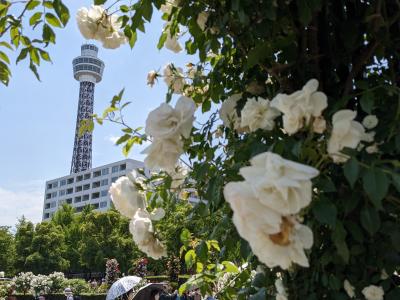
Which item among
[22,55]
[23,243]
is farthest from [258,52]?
[23,243]

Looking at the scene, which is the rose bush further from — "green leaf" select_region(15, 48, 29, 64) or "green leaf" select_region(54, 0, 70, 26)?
"green leaf" select_region(15, 48, 29, 64)

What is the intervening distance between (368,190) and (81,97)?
87.4 meters

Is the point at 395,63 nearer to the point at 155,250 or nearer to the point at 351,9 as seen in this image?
the point at 351,9

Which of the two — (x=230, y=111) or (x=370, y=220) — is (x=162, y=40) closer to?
(x=230, y=111)

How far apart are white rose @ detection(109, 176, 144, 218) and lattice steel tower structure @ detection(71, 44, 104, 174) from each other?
81.9 metres

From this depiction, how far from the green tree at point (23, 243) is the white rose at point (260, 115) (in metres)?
34.4

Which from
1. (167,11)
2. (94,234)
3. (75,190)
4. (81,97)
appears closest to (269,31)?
(167,11)

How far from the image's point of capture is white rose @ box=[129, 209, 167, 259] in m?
1.27

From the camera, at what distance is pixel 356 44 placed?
1.42 metres

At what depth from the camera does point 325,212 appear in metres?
0.85

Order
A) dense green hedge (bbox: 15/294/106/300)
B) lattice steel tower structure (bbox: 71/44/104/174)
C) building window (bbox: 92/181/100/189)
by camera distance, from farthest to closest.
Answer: lattice steel tower structure (bbox: 71/44/104/174), building window (bbox: 92/181/100/189), dense green hedge (bbox: 15/294/106/300)

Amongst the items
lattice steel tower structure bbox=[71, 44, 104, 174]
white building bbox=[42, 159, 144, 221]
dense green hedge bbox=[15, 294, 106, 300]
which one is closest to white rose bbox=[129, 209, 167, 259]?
dense green hedge bbox=[15, 294, 106, 300]

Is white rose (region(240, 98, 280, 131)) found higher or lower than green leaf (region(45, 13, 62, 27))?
lower

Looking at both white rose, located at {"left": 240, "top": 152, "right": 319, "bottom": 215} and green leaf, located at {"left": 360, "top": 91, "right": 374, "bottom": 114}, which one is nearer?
white rose, located at {"left": 240, "top": 152, "right": 319, "bottom": 215}
